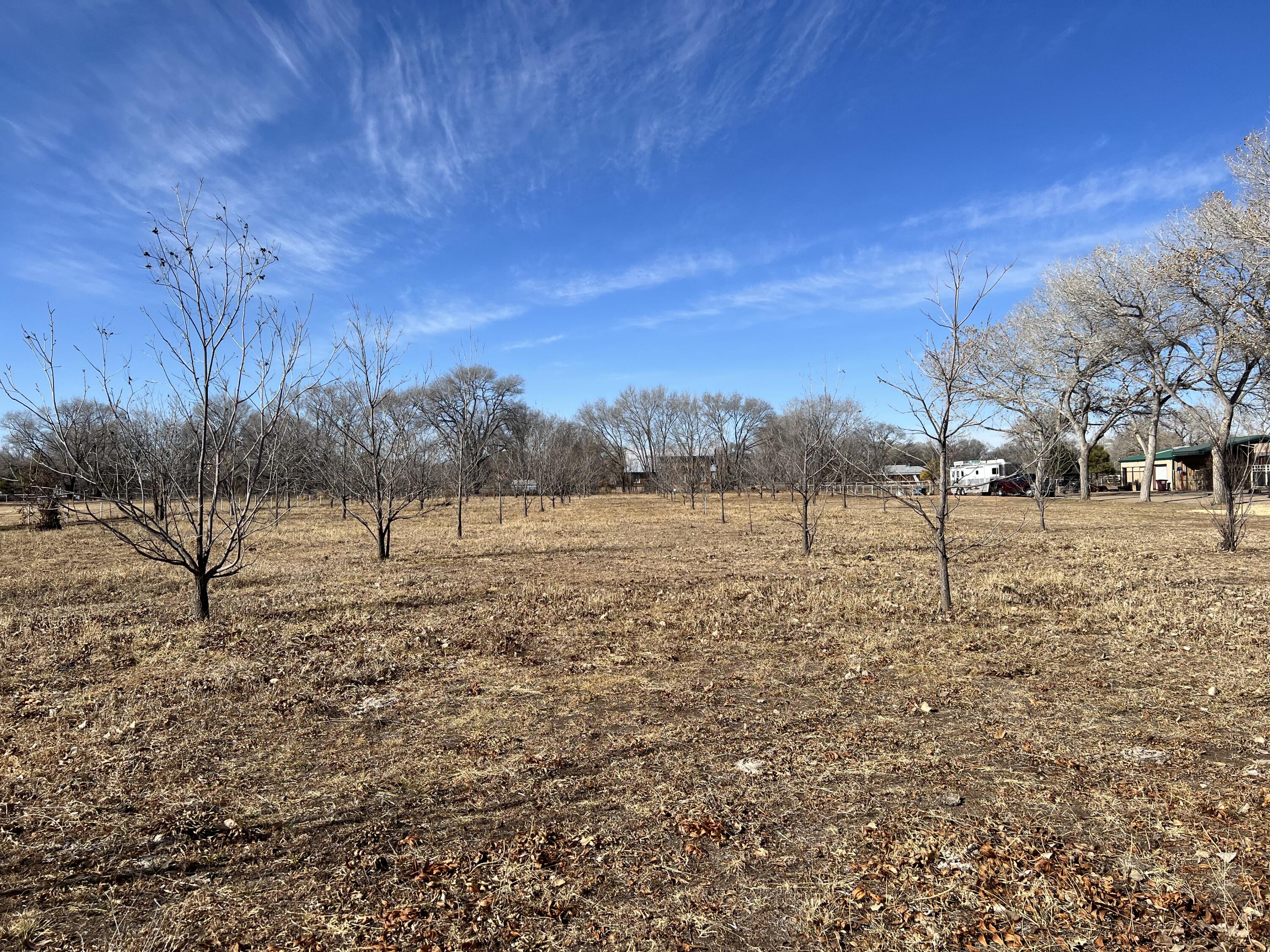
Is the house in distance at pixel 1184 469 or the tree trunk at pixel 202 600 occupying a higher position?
the house in distance at pixel 1184 469

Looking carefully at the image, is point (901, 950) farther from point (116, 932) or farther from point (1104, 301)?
point (1104, 301)

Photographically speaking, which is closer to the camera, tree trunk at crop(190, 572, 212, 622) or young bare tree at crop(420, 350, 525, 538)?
tree trunk at crop(190, 572, 212, 622)

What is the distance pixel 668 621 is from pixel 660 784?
3.95 metres

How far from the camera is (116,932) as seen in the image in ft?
7.90

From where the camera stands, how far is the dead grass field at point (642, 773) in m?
2.51

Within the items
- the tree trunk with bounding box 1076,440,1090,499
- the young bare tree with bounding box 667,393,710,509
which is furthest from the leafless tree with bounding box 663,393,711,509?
the tree trunk with bounding box 1076,440,1090,499

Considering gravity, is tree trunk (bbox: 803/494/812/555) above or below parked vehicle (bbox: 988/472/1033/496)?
below

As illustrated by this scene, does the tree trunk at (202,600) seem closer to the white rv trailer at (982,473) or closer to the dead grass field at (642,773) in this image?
the dead grass field at (642,773)

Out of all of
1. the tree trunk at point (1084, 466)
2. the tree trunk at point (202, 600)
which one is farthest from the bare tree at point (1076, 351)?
the tree trunk at point (202, 600)

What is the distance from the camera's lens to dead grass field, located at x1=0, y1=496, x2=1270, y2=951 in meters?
2.51

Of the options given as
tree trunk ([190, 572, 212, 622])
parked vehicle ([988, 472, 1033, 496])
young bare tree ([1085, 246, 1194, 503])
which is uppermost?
young bare tree ([1085, 246, 1194, 503])

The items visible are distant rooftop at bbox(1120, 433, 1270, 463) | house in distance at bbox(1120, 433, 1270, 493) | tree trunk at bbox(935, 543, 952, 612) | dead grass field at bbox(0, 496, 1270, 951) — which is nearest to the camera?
dead grass field at bbox(0, 496, 1270, 951)

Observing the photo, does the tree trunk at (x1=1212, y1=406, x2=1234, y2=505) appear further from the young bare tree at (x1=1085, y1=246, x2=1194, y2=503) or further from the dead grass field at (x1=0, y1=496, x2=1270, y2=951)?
the dead grass field at (x1=0, y1=496, x2=1270, y2=951)

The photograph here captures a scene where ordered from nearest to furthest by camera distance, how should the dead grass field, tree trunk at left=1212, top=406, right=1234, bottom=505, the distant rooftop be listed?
1. the dead grass field
2. tree trunk at left=1212, top=406, right=1234, bottom=505
3. the distant rooftop
